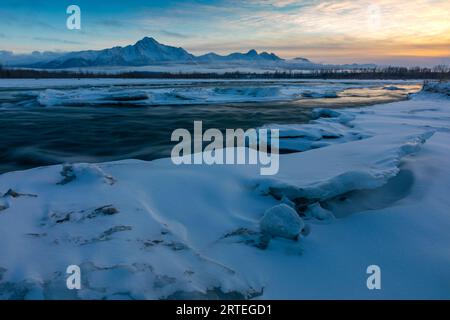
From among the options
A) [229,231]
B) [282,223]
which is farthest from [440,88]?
[229,231]

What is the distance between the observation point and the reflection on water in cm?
729

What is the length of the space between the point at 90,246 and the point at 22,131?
8.92 meters

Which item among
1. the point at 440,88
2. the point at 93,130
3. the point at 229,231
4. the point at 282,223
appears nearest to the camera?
the point at 282,223

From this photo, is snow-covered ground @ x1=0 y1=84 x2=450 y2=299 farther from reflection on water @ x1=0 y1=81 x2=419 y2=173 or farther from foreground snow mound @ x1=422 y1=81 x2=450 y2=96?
foreground snow mound @ x1=422 y1=81 x2=450 y2=96

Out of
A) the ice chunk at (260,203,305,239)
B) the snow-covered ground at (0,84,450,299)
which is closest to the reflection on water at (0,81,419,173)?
the snow-covered ground at (0,84,450,299)

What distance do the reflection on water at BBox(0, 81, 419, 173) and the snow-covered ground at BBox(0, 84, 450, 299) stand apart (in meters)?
2.15

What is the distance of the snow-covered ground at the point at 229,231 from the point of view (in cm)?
246

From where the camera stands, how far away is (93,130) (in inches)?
411

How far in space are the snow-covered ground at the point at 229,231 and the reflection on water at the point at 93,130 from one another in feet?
7.05

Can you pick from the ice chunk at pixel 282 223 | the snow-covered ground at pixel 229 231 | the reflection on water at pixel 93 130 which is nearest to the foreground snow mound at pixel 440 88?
the reflection on water at pixel 93 130

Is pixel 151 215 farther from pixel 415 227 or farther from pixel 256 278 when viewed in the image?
pixel 415 227

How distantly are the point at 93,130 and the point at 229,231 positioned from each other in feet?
27.7

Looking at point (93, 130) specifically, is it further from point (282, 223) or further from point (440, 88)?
point (440, 88)
